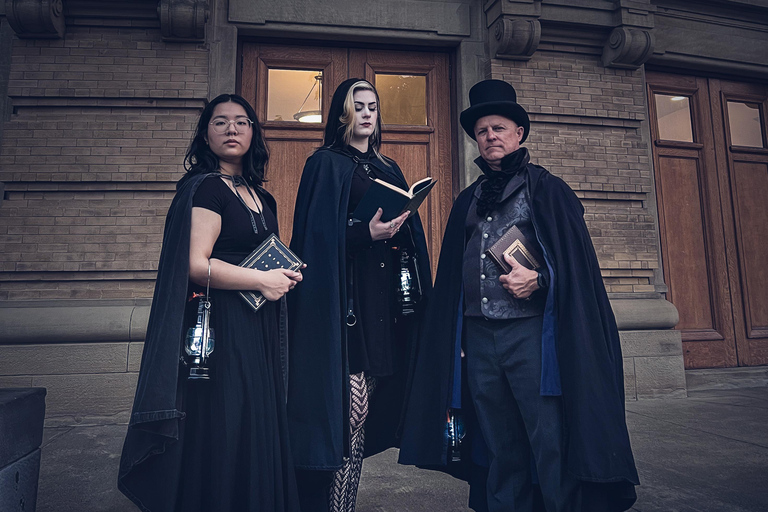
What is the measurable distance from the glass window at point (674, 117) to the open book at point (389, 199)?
531cm

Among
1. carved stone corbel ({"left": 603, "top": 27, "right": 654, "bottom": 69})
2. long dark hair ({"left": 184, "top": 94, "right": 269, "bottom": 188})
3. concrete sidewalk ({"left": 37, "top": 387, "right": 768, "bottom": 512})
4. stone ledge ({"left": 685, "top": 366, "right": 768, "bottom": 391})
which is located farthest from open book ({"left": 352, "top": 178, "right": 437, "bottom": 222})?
stone ledge ({"left": 685, "top": 366, "right": 768, "bottom": 391})

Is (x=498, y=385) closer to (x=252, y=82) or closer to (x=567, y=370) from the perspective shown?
(x=567, y=370)

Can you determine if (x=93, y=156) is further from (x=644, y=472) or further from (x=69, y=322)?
(x=644, y=472)

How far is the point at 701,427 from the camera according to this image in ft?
13.2

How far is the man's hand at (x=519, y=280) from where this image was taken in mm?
1981

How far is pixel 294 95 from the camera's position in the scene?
17.2 ft

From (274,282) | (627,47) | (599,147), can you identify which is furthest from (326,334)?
(627,47)

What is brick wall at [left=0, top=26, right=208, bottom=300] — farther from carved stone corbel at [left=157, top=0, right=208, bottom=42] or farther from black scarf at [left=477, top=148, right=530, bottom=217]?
black scarf at [left=477, top=148, right=530, bottom=217]

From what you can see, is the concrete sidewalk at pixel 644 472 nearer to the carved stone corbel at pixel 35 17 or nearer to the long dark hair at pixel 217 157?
the long dark hair at pixel 217 157

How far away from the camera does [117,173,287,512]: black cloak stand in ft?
5.43

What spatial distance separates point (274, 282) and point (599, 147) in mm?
4675

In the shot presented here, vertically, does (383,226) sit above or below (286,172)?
below

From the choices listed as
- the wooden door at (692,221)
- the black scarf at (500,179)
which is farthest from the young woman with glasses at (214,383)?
the wooden door at (692,221)

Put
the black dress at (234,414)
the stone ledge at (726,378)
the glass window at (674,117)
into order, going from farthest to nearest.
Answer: the glass window at (674,117) < the stone ledge at (726,378) < the black dress at (234,414)
